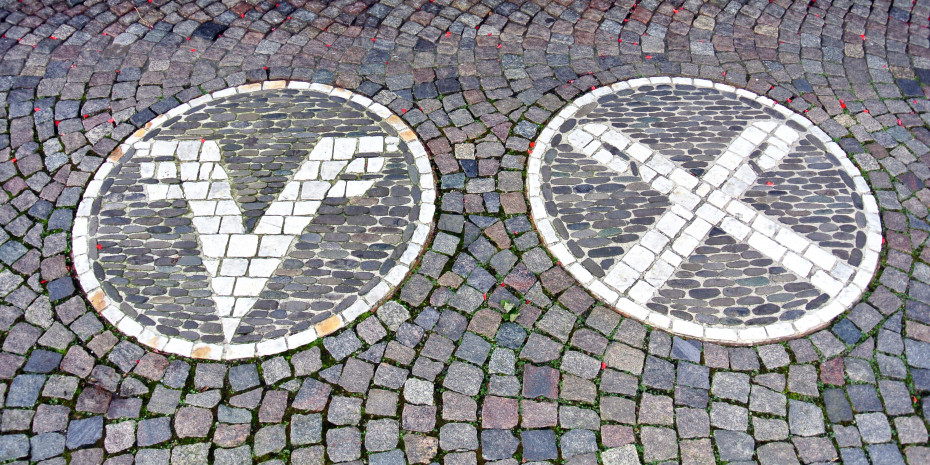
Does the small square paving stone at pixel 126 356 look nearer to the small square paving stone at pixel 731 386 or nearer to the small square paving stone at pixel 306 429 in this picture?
the small square paving stone at pixel 306 429

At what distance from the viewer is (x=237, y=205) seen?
23.2 feet

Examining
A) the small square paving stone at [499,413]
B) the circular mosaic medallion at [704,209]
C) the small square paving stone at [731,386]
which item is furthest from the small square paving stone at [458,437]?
the small square paving stone at [731,386]

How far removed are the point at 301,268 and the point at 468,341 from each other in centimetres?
181

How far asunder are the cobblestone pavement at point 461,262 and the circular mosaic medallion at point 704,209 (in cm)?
14

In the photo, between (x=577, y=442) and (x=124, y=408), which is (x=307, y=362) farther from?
(x=577, y=442)

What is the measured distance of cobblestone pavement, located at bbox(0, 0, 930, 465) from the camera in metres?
5.70

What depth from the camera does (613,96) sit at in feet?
26.6

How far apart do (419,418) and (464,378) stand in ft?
1.73

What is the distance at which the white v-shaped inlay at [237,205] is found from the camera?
6.54 meters

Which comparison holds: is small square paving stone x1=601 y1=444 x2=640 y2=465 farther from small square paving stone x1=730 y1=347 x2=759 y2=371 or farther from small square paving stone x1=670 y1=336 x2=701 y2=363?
small square paving stone x1=730 y1=347 x2=759 y2=371

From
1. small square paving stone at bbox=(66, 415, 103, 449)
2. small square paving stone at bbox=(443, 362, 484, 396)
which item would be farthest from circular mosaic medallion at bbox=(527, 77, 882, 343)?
small square paving stone at bbox=(66, 415, 103, 449)

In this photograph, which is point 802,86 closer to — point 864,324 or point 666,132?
point 666,132

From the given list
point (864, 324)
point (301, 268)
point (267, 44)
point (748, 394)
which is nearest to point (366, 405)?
Answer: point (301, 268)

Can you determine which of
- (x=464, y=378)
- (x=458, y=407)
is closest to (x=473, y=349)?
(x=464, y=378)
